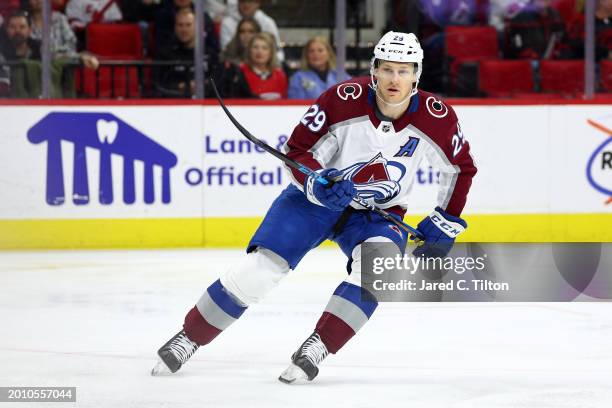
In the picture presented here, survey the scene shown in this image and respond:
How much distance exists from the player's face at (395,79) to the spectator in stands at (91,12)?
3.80m

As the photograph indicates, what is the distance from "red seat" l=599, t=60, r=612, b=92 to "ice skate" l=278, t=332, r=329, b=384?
4250 mm

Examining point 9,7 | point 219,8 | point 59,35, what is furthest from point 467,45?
point 9,7

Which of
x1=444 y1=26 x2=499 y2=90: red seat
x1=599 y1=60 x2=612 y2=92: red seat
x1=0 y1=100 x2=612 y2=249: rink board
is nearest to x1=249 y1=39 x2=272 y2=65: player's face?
x1=0 y1=100 x2=612 y2=249: rink board

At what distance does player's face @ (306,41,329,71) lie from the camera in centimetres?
701

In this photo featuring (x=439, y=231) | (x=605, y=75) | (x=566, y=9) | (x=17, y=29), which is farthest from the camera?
(x=566, y=9)

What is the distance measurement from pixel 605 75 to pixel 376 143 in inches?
159

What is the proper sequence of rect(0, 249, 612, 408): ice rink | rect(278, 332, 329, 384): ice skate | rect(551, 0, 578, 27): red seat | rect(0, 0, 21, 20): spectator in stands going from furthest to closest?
rect(551, 0, 578, 27): red seat → rect(0, 0, 21, 20): spectator in stands → rect(278, 332, 329, 384): ice skate → rect(0, 249, 612, 408): ice rink

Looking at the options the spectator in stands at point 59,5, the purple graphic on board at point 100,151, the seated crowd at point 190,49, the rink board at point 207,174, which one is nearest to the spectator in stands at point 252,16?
the seated crowd at point 190,49

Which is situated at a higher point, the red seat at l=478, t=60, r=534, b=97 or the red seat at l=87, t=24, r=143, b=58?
the red seat at l=87, t=24, r=143, b=58

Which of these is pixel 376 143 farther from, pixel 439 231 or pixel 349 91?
pixel 439 231

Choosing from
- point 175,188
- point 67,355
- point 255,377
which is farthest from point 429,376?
point 175,188

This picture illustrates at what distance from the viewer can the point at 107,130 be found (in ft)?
22.9

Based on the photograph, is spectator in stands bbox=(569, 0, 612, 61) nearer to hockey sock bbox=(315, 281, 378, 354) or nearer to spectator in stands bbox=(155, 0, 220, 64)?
spectator in stands bbox=(155, 0, 220, 64)

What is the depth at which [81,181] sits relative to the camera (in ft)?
22.7
